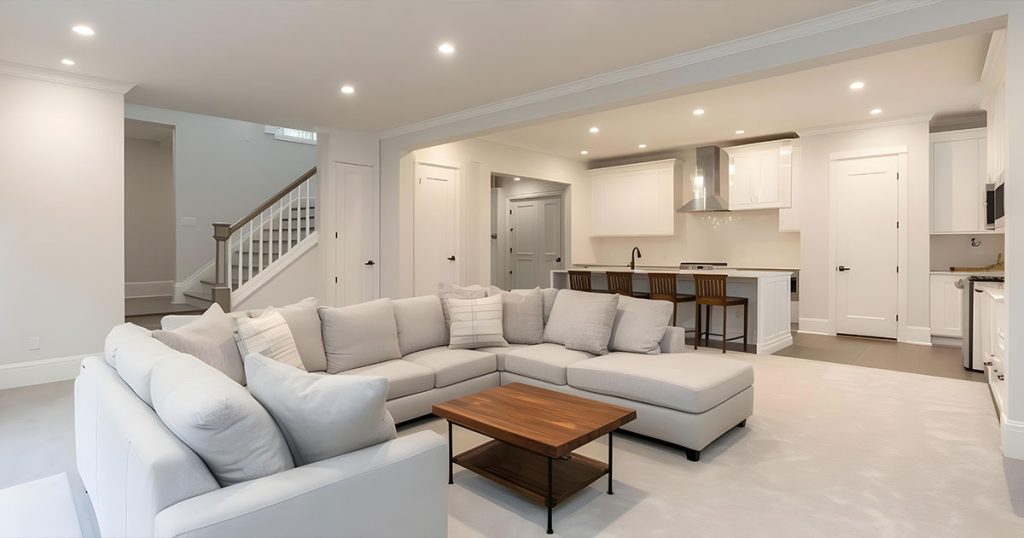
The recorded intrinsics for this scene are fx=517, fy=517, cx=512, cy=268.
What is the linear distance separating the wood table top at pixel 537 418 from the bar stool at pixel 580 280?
3.84 m

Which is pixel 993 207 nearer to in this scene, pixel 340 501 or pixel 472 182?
pixel 472 182

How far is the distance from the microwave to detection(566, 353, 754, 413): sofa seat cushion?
2.91 metres

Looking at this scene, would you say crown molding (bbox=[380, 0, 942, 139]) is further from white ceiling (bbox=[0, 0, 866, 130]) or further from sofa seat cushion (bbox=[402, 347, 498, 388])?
sofa seat cushion (bbox=[402, 347, 498, 388])

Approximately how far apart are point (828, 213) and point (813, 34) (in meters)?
4.14

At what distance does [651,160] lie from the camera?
8.82 m

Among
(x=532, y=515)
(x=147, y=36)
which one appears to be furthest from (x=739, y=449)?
(x=147, y=36)

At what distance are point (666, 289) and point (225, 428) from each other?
5.34 metres

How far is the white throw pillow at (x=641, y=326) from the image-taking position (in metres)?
3.66

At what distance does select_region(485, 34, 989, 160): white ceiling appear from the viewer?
4.51m

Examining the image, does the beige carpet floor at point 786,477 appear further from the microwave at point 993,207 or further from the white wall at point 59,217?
the microwave at point 993,207

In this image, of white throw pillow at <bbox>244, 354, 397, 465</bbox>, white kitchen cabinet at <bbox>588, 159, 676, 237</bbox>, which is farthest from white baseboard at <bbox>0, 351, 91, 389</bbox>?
white kitchen cabinet at <bbox>588, 159, 676, 237</bbox>

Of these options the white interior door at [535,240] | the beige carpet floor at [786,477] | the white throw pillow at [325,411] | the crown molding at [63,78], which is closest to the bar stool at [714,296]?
the beige carpet floor at [786,477]

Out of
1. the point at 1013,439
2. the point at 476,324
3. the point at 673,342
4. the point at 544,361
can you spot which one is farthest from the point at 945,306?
the point at 476,324

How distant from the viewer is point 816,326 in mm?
7023
